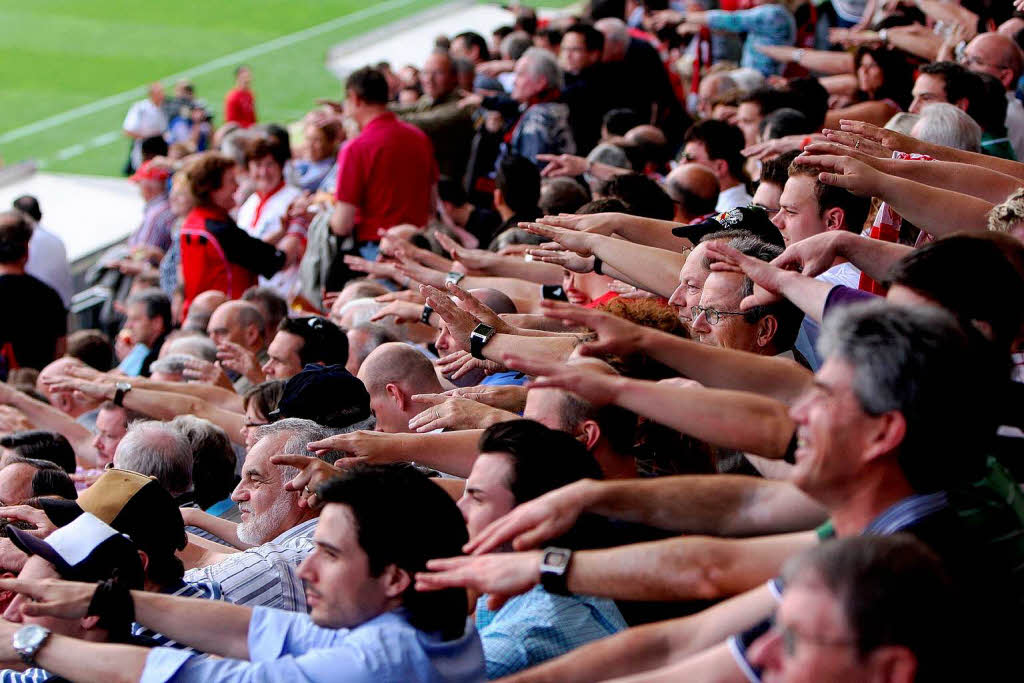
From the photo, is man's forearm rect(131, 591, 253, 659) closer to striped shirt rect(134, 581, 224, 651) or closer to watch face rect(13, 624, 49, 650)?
watch face rect(13, 624, 49, 650)

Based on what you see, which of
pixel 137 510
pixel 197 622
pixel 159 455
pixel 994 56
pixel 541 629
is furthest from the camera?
pixel 994 56

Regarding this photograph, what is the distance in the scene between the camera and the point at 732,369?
318cm

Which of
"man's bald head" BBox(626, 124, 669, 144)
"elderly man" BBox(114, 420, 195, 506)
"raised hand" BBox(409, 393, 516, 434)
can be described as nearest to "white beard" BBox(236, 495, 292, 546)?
"elderly man" BBox(114, 420, 195, 506)

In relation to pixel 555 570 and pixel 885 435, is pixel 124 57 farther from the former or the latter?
pixel 885 435

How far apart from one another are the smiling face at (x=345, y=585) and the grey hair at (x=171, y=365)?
166 inches

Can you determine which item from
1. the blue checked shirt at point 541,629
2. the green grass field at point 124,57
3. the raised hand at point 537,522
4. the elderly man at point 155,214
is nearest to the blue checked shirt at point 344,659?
the blue checked shirt at point 541,629

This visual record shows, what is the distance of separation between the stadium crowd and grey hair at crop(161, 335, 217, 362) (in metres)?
0.03

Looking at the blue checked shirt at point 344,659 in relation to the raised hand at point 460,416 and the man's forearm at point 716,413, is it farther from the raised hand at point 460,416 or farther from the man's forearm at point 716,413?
the raised hand at point 460,416

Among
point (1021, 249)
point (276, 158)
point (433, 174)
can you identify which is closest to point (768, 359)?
point (1021, 249)

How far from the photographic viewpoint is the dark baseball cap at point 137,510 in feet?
12.7

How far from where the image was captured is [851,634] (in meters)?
2.09

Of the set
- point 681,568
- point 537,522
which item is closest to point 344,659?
point 537,522

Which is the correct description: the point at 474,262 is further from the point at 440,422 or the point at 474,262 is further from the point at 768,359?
the point at 768,359

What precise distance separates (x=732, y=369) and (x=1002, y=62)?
16.3 feet
